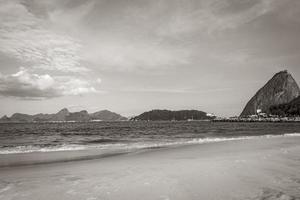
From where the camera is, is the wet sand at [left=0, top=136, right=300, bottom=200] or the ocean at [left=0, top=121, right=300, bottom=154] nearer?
the wet sand at [left=0, top=136, right=300, bottom=200]

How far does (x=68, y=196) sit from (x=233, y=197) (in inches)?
154

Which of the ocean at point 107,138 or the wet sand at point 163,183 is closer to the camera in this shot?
the wet sand at point 163,183

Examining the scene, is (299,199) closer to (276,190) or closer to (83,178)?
(276,190)

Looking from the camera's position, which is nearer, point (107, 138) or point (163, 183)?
point (163, 183)

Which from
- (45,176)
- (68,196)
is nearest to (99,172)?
(45,176)

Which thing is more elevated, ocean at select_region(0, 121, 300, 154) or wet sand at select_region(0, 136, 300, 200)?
wet sand at select_region(0, 136, 300, 200)

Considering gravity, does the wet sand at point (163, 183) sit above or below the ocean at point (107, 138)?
above

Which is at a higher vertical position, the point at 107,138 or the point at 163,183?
the point at 163,183

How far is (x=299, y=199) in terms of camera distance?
202 inches

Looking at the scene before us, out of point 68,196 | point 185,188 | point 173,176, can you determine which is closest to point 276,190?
point 185,188

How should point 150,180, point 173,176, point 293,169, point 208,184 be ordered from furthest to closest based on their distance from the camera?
point 293,169
point 173,176
point 150,180
point 208,184

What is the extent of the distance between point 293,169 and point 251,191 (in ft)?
12.2

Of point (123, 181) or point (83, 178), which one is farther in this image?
point (83, 178)

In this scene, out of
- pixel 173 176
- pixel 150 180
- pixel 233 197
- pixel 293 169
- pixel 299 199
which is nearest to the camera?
pixel 299 199
